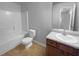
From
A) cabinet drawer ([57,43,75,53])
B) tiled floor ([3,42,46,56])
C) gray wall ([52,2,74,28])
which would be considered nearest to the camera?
cabinet drawer ([57,43,75,53])

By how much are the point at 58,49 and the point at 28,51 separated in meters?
0.58

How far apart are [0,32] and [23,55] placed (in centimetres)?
62

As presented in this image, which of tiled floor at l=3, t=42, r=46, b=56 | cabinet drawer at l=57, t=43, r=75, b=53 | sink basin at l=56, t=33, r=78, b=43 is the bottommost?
tiled floor at l=3, t=42, r=46, b=56

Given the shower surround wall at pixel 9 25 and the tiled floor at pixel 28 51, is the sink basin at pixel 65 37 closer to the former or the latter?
the tiled floor at pixel 28 51

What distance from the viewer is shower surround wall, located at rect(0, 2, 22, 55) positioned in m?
1.31

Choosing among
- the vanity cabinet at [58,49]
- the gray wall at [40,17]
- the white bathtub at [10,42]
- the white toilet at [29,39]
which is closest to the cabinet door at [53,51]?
the vanity cabinet at [58,49]

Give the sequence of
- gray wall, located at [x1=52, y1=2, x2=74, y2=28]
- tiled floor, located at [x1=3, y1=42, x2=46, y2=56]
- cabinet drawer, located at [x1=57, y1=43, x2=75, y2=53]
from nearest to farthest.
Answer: cabinet drawer, located at [x1=57, y1=43, x2=75, y2=53] < gray wall, located at [x1=52, y1=2, x2=74, y2=28] < tiled floor, located at [x1=3, y1=42, x2=46, y2=56]

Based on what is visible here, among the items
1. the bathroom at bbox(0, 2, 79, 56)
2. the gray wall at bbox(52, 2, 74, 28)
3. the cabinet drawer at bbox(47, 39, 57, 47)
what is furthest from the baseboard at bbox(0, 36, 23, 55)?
the gray wall at bbox(52, 2, 74, 28)

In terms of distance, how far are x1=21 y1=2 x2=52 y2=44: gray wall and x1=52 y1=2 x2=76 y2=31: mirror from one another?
0.38ft

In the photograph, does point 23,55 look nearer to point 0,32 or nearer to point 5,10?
point 0,32

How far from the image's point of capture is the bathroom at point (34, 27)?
130cm

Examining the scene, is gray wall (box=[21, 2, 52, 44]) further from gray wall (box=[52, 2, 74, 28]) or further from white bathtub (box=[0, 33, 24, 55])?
white bathtub (box=[0, 33, 24, 55])

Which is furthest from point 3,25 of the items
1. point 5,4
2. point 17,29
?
point 5,4

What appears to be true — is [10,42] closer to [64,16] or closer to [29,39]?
[29,39]
